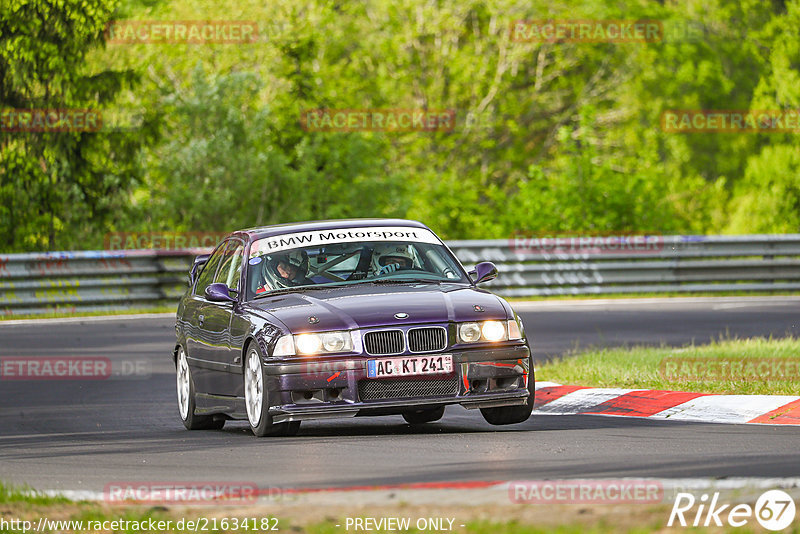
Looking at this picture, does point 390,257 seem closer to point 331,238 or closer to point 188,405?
point 331,238

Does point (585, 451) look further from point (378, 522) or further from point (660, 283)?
point (660, 283)

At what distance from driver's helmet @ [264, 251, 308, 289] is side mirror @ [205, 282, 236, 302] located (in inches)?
13.1

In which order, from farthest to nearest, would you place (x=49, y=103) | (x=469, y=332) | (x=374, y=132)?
1. (x=374, y=132)
2. (x=49, y=103)
3. (x=469, y=332)

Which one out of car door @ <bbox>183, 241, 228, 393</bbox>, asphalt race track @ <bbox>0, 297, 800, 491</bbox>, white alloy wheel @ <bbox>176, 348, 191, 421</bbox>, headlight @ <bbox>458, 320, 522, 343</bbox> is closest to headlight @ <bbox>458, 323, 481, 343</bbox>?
headlight @ <bbox>458, 320, 522, 343</bbox>

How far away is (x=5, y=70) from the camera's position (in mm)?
29922

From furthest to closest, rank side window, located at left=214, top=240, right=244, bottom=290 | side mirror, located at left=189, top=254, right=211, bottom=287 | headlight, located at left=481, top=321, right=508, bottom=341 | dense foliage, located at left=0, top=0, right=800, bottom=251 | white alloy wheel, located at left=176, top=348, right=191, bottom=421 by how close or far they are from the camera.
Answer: dense foliage, located at left=0, top=0, right=800, bottom=251, side mirror, located at left=189, top=254, right=211, bottom=287, white alloy wheel, located at left=176, top=348, right=191, bottom=421, side window, located at left=214, top=240, right=244, bottom=290, headlight, located at left=481, top=321, right=508, bottom=341

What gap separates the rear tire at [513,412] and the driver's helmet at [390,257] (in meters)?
1.24

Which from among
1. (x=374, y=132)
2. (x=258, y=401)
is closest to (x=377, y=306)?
(x=258, y=401)

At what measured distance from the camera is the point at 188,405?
12352 millimetres

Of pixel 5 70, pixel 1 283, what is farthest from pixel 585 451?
pixel 5 70

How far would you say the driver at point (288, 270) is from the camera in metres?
11.6

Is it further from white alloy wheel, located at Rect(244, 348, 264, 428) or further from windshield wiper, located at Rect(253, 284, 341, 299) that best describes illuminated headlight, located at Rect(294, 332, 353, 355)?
windshield wiper, located at Rect(253, 284, 341, 299)

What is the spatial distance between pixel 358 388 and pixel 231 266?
8.00ft

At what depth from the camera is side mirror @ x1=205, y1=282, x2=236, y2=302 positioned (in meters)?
11.6
